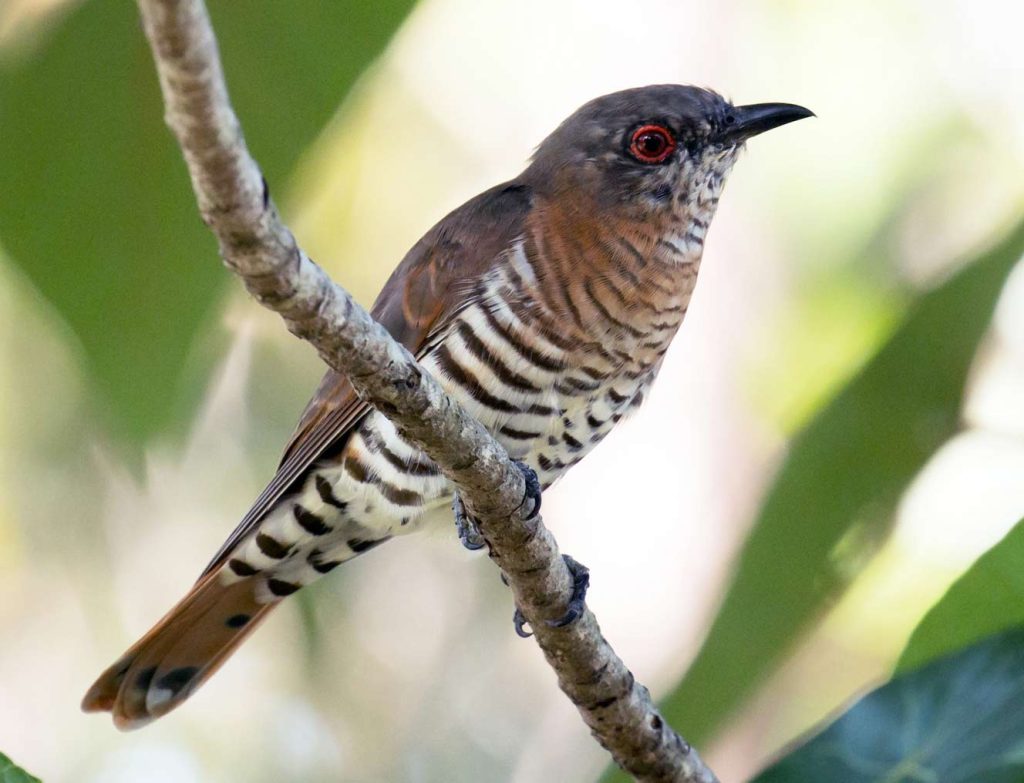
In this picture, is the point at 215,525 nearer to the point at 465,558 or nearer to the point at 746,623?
the point at 465,558

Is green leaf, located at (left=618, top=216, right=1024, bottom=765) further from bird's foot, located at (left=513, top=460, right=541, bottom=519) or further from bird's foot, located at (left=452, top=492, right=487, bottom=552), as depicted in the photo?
bird's foot, located at (left=513, top=460, right=541, bottom=519)

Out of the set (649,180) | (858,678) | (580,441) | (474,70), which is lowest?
(858,678)

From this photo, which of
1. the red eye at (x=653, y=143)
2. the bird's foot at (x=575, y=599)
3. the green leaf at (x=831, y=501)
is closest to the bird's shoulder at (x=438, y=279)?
the red eye at (x=653, y=143)

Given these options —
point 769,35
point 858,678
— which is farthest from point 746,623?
point 769,35

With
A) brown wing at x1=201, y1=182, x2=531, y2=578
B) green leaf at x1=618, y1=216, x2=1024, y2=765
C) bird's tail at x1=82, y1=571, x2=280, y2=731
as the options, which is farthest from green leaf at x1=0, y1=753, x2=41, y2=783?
green leaf at x1=618, y1=216, x2=1024, y2=765

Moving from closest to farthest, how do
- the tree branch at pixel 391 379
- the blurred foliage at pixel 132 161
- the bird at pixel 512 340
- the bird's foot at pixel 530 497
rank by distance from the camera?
the tree branch at pixel 391 379 → the bird's foot at pixel 530 497 → the blurred foliage at pixel 132 161 → the bird at pixel 512 340

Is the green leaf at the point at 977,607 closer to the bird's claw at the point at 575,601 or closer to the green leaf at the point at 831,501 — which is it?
the green leaf at the point at 831,501

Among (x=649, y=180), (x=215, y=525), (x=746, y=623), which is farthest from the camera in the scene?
(x=215, y=525)
